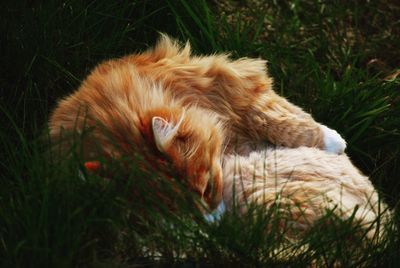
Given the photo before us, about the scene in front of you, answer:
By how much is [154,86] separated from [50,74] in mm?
923

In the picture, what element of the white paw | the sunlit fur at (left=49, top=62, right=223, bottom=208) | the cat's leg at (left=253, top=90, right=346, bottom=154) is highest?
the sunlit fur at (left=49, top=62, right=223, bottom=208)

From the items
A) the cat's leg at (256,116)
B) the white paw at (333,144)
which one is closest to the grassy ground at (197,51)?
the white paw at (333,144)

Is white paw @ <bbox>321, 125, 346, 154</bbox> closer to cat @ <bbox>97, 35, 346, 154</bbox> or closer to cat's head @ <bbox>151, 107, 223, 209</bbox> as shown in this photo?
cat @ <bbox>97, 35, 346, 154</bbox>

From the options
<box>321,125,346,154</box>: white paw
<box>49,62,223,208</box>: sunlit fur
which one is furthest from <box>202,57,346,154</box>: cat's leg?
<box>49,62,223,208</box>: sunlit fur

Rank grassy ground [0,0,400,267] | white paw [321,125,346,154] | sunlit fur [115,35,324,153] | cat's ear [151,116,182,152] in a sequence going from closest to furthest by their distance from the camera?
grassy ground [0,0,400,267] < cat's ear [151,116,182,152] < sunlit fur [115,35,324,153] < white paw [321,125,346,154]

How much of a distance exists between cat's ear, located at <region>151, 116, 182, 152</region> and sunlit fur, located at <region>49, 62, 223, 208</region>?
0.01 meters

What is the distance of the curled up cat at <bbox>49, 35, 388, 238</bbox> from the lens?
256 centimetres

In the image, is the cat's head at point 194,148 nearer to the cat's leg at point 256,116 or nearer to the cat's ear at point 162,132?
the cat's ear at point 162,132

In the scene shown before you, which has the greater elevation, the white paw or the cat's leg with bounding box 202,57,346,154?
the cat's leg with bounding box 202,57,346,154

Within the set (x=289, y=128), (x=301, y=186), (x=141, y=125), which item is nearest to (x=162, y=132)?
(x=141, y=125)

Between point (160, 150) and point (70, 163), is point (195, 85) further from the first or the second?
point (70, 163)

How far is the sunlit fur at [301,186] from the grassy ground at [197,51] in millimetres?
114

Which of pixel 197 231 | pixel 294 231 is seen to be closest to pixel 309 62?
pixel 294 231

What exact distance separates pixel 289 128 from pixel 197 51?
973mm
